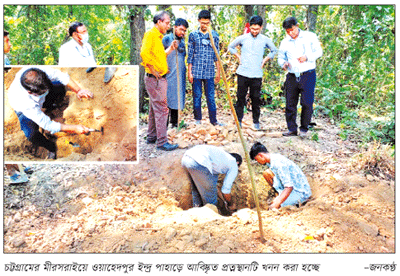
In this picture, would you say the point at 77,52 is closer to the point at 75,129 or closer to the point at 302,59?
the point at 75,129

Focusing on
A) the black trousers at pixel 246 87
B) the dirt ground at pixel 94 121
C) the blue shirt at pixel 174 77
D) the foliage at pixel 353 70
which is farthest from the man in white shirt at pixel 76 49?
the foliage at pixel 353 70

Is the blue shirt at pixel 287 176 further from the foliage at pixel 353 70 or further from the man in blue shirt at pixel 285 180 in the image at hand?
the foliage at pixel 353 70

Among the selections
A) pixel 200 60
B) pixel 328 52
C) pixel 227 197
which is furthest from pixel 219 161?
pixel 328 52

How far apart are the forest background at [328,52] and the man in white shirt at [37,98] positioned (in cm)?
258

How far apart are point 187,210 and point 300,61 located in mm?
2487

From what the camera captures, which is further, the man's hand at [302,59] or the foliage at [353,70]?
the foliage at [353,70]

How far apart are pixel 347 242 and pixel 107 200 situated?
7.71 feet

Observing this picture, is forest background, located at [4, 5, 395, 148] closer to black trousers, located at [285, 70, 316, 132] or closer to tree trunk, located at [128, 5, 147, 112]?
tree trunk, located at [128, 5, 147, 112]

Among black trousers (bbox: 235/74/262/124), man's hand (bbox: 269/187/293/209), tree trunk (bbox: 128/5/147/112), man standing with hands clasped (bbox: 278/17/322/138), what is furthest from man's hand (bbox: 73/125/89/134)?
man standing with hands clasped (bbox: 278/17/322/138)

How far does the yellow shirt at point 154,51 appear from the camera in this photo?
3.59m

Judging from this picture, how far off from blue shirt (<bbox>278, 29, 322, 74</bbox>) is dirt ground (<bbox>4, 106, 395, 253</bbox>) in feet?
3.39

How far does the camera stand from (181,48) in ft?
A: 14.5

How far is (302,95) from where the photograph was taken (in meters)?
4.29

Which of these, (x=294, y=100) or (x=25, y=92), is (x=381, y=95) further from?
(x=25, y=92)
